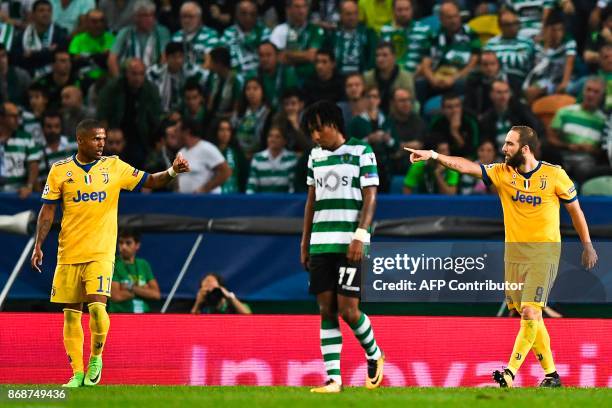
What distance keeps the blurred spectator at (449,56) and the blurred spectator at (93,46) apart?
425cm

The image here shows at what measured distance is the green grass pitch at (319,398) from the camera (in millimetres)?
7906

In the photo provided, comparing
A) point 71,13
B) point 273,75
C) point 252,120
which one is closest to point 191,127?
point 252,120

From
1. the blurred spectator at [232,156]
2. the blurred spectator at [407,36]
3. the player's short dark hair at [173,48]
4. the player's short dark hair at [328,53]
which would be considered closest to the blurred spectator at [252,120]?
the blurred spectator at [232,156]

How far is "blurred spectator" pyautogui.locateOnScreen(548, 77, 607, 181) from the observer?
1382 cm

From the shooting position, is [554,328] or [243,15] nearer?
[554,328]

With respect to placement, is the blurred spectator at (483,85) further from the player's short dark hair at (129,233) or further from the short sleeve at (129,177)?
the short sleeve at (129,177)

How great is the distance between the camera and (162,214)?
1282 centimetres

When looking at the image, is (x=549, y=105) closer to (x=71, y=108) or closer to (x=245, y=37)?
(x=245, y=37)

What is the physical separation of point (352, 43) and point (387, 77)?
795mm

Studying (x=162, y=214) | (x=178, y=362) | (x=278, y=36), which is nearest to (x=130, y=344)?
(x=178, y=362)

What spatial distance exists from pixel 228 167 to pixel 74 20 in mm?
3819

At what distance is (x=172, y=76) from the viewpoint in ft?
50.4

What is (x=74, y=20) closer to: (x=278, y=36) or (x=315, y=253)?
(x=278, y=36)

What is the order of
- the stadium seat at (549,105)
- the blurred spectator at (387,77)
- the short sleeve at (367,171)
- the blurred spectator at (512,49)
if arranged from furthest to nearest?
the blurred spectator at (512,49) → the blurred spectator at (387,77) → the stadium seat at (549,105) → the short sleeve at (367,171)
